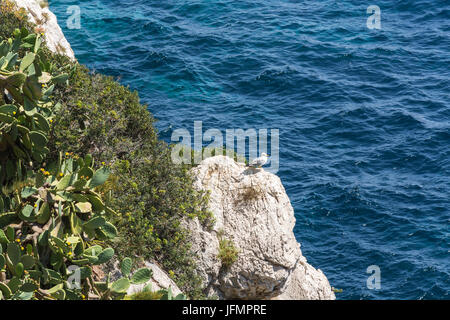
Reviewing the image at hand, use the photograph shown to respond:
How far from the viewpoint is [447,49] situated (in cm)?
4712

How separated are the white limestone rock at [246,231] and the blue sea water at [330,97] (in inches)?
364

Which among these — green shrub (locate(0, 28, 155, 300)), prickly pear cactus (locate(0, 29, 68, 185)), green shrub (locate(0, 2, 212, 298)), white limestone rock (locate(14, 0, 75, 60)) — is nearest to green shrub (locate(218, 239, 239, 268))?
green shrub (locate(0, 2, 212, 298))

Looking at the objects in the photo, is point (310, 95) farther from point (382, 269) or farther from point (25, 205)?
point (25, 205)

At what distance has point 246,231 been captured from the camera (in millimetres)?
18750

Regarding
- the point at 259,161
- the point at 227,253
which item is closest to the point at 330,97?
the point at 259,161

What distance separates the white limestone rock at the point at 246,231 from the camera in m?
18.3

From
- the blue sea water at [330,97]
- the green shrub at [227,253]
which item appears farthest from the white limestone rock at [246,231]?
the blue sea water at [330,97]

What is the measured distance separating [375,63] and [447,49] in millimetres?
6743

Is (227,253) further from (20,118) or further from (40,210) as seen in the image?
(20,118)

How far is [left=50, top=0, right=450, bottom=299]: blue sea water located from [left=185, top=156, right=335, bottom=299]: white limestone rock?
9.24m

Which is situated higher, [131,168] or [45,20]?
[45,20]

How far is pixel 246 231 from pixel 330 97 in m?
24.4
